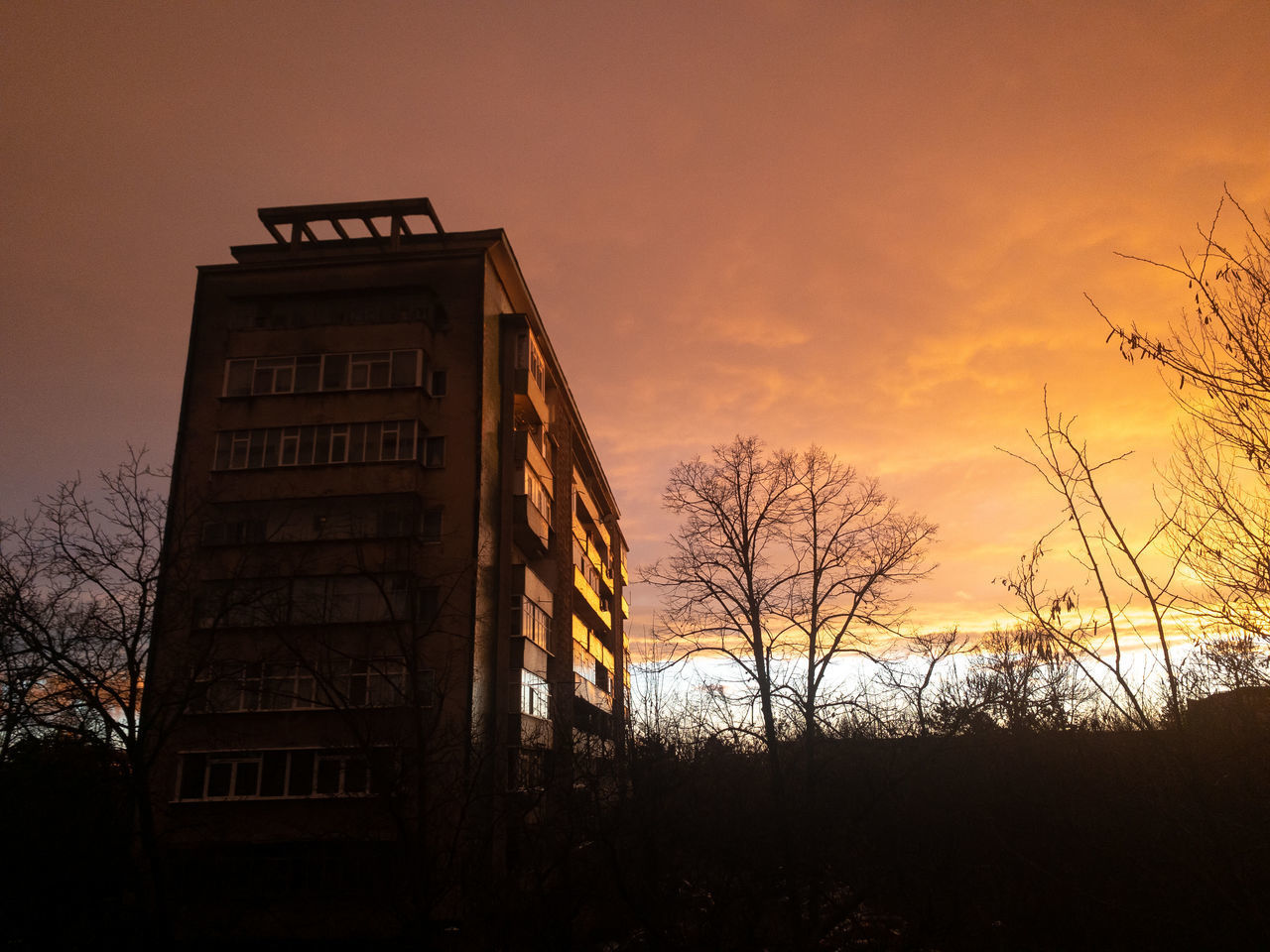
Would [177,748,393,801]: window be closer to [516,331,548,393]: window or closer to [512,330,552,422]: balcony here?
[512,330,552,422]: balcony

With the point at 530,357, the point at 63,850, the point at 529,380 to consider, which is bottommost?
the point at 63,850

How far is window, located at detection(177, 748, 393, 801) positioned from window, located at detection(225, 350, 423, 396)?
1158 cm

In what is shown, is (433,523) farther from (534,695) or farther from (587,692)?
(587,692)

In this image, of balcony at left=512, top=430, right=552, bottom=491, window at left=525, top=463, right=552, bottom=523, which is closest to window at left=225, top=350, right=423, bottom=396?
balcony at left=512, top=430, right=552, bottom=491

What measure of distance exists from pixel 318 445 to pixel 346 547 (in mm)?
3768

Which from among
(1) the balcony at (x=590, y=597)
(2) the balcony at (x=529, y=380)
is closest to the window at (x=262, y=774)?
(2) the balcony at (x=529, y=380)

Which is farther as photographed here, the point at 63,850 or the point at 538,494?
the point at 538,494

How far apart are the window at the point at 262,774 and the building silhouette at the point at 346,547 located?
0.06 metres

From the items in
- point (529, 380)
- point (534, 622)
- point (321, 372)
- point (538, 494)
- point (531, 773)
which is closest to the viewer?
point (531, 773)

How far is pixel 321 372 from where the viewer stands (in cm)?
2961

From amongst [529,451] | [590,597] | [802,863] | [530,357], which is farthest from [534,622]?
[802,863]

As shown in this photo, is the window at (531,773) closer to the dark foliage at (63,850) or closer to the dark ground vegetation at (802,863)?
the dark ground vegetation at (802,863)

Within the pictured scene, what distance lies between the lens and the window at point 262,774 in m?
25.1

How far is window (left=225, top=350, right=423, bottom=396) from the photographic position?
29578mm
